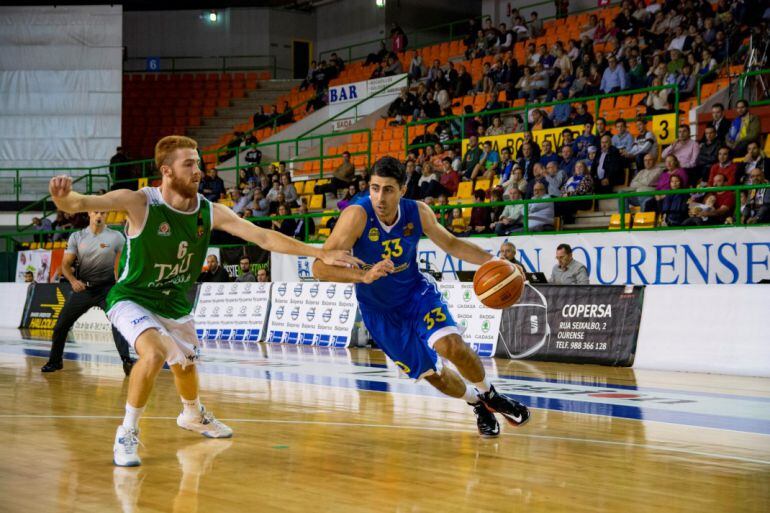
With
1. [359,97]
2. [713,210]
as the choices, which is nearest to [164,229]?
[713,210]

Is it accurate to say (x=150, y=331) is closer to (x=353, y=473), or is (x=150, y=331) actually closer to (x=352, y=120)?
(x=353, y=473)

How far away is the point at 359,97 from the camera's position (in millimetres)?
28719

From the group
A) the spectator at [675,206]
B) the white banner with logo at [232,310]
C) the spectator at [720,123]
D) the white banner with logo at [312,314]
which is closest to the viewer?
the spectator at [675,206]

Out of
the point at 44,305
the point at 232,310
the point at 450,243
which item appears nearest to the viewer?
the point at 450,243

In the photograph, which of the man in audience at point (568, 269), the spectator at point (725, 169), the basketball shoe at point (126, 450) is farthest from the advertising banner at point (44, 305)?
the basketball shoe at point (126, 450)

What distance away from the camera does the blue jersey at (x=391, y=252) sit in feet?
21.6

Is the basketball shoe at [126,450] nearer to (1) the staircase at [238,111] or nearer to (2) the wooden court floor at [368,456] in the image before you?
(2) the wooden court floor at [368,456]

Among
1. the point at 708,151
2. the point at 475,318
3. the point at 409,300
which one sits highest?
the point at 708,151

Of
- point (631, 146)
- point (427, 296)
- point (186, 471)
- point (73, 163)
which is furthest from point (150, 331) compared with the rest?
point (73, 163)

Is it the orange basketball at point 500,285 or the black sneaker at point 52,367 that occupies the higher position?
the orange basketball at point 500,285

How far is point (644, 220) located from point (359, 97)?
50.9 ft

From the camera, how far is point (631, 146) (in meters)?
16.7

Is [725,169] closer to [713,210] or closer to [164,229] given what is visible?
[713,210]

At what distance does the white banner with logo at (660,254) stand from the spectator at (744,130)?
8.55ft
